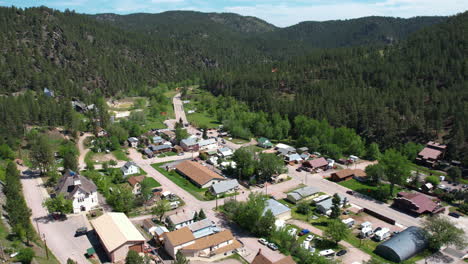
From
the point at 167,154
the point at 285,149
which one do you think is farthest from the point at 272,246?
the point at 167,154

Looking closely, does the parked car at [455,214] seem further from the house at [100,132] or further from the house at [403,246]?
the house at [100,132]

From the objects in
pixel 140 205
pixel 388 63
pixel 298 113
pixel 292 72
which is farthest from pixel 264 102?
pixel 140 205

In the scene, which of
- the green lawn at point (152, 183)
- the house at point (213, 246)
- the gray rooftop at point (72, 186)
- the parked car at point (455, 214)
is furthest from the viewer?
the green lawn at point (152, 183)

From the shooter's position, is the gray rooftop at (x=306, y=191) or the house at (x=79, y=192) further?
the gray rooftop at (x=306, y=191)

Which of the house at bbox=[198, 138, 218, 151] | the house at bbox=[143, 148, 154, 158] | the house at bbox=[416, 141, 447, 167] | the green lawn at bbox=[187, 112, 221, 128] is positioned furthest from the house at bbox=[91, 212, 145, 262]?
the house at bbox=[416, 141, 447, 167]

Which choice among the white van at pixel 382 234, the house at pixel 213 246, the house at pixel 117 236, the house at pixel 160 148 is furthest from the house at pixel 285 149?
the house at pixel 117 236

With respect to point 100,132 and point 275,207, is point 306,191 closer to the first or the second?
point 275,207
